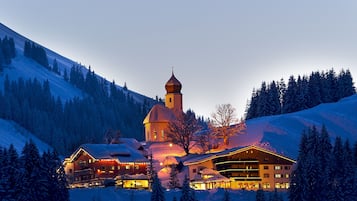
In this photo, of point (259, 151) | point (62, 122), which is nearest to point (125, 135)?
point (62, 122)

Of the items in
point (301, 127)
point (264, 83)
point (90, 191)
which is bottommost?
point (90, 191)

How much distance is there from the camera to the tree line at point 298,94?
14875cm

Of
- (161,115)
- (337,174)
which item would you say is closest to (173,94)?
(161,115)

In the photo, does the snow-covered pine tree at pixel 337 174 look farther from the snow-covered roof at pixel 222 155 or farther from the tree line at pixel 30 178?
the tree line at pixel 30 178

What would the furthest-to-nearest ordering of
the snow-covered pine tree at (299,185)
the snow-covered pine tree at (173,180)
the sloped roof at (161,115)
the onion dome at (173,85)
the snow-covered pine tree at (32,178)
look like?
the onion dome at (173,85) < the sloped roof at (161,115) < the snow-covered pine tree at (173,180) < the snow-covered pine tree at (299,185) < the snow-covered pine tree at (32,178)

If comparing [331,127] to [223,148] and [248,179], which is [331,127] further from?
[248,179]

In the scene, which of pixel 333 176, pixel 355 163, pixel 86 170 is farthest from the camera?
pixel 86 170

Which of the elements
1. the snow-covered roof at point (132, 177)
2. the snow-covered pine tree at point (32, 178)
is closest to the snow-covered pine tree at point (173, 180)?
the snow-covered roof at point (132, 177)

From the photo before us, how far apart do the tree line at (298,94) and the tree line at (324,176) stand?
53286mm

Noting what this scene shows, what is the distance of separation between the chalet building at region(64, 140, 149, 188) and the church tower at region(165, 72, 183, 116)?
65.6ft

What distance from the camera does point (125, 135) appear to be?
196 meters

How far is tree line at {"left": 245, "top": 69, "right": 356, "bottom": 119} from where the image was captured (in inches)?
5856

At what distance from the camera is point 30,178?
8156 cm

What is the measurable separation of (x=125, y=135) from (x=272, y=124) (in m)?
72.9
